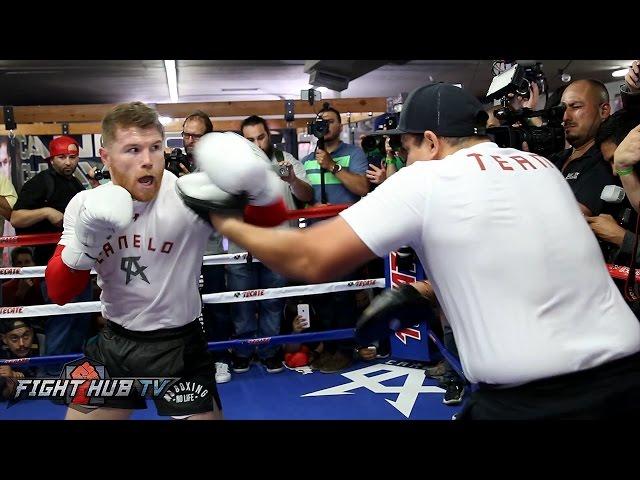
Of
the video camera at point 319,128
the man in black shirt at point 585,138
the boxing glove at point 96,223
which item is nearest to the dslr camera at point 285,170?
the video camera at point 319,128

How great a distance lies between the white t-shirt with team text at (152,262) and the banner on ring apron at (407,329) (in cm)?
218

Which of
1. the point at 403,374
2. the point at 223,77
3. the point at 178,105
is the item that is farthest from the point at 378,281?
the point at 223,77

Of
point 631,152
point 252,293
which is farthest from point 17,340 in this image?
point 631,152

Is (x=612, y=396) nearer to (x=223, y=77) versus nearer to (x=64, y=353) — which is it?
(x=64, y=353)

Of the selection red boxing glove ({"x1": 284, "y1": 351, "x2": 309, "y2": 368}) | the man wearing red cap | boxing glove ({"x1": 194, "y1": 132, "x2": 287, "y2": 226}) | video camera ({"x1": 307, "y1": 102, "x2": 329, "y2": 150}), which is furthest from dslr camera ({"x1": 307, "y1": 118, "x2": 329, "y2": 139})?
boxing glove ({"x1": 194, "y1": 132, "x2": 287, "y2": 226})

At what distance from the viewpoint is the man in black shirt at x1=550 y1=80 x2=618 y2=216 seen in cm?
279

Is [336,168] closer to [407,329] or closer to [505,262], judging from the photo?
[407,329]

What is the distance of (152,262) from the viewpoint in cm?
193

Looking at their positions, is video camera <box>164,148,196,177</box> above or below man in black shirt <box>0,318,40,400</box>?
above

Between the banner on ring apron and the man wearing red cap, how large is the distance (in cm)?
222

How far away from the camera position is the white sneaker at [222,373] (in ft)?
12.5

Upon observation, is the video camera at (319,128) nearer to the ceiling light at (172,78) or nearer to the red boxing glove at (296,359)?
the red boxing glove at (296,359)

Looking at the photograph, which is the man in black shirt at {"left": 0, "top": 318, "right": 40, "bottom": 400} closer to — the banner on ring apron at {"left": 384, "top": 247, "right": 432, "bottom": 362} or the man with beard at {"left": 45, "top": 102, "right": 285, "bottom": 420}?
the man with beard at {"left": 45, "top": 102, "right": 285, "bottom": 420}

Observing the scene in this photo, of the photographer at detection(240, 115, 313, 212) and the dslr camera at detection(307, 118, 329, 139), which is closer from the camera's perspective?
the photographer at detection(240, 115, 313, 212)
